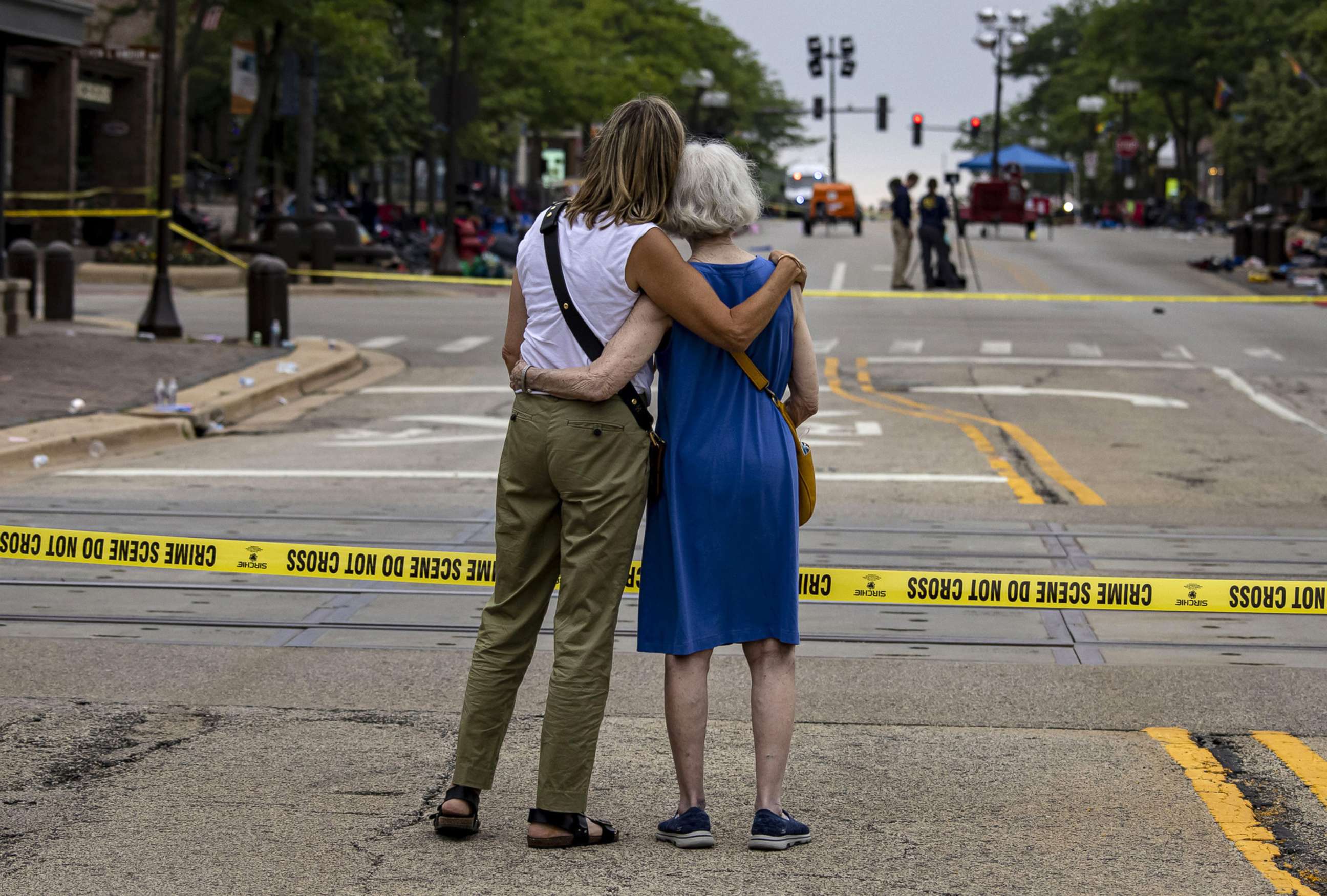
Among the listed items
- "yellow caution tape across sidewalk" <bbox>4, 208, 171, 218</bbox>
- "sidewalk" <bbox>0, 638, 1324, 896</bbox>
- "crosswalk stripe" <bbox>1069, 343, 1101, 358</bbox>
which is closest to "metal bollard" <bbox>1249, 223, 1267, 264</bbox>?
"crosswalk stripe" <bbox>1069, 343, 1101, 358</bbox>

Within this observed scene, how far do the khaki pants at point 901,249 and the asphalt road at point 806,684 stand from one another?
→ 1604cm

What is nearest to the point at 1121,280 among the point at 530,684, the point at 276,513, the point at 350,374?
the point at 350,374

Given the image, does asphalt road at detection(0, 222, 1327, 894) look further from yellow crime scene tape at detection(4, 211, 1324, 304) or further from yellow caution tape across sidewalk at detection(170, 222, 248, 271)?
yellow caution tape across sidewalk at detection(170, 222, 248, 271)

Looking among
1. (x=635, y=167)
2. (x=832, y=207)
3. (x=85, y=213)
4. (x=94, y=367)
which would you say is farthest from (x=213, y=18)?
(x=635, y=167)

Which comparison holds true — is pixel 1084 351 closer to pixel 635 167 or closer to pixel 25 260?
pixel 25 260

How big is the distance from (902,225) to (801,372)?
2597 cm

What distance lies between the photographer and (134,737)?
5.32 m

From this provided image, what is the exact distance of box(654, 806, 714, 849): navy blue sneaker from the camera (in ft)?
14.2

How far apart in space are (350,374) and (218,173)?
1859 inches

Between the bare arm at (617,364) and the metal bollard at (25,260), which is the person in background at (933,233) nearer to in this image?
the metal bollard at (25,260)

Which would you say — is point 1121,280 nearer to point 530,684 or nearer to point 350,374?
point 350,374

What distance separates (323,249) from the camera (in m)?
30.7

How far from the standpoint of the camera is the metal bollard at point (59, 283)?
21.2m

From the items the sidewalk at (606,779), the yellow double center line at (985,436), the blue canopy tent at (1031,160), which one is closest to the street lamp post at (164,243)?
the yellow double center line at (985,436)
